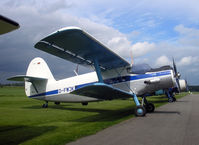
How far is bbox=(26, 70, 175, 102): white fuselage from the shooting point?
8.93 meters

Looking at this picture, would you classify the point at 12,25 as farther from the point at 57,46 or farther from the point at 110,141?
the point at 57,46

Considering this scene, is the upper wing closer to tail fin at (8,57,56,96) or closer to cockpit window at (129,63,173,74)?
cockpit window at (129,63,173,74)

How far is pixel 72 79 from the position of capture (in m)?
11.4

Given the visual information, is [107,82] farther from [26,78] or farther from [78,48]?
[26,78]

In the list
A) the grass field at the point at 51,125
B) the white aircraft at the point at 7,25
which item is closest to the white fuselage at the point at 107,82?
the grass field at the point at 51,125

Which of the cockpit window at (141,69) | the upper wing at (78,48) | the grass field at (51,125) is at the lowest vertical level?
the grass field at (51,125)

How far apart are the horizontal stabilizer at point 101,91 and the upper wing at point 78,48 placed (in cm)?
171

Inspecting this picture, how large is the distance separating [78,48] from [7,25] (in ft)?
15.9

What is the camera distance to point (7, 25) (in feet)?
10.6

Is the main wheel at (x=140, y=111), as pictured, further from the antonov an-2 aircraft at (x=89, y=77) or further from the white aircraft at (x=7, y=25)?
the white aircraft at (x=7, y=25)

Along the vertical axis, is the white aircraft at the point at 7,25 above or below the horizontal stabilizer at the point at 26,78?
below

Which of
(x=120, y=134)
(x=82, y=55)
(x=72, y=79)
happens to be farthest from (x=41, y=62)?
(x=120, y=134)

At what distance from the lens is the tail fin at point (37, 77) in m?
12.6

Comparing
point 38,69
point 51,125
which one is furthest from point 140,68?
point 38,69
